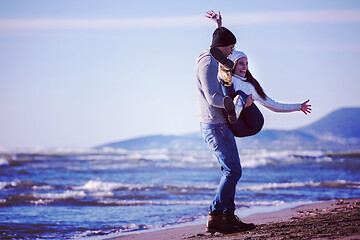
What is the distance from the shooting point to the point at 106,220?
8.22 meters

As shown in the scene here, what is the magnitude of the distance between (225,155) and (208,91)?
2.05 ft

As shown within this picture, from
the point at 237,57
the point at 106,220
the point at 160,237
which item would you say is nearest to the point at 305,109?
the point at 237,57

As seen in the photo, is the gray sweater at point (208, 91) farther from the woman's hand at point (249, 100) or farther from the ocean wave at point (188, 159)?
the ocean wave at point (188, 159)

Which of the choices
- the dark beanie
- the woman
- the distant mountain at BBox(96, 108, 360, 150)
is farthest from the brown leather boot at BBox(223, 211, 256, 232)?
the distant mountain at BBox(96, 108, 360, 150)

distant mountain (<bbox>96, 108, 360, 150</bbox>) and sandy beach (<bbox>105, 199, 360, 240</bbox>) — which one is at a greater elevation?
distant mountain (<bbox>96, 108, 360, 150</bbox>)

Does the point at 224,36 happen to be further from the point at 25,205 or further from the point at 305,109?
the point at 25,205

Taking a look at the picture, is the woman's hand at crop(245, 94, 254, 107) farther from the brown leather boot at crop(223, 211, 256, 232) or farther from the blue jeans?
the brown leather boot at crop(223, 211, 256, 232)

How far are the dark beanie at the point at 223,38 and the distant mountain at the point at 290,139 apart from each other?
5779 cm

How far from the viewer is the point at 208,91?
4.40m

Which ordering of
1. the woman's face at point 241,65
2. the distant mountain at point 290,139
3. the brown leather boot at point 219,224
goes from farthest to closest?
the distant mountain at point 290,139
the brown leather boot at point 219,224
the woman's face at point 241,65

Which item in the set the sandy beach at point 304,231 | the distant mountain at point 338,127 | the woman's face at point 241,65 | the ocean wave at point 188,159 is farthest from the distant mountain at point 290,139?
the woman's face at point 241,65

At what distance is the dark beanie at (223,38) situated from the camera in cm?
457

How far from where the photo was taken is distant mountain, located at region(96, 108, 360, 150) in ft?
217

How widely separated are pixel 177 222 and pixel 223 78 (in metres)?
Result: 3.82
